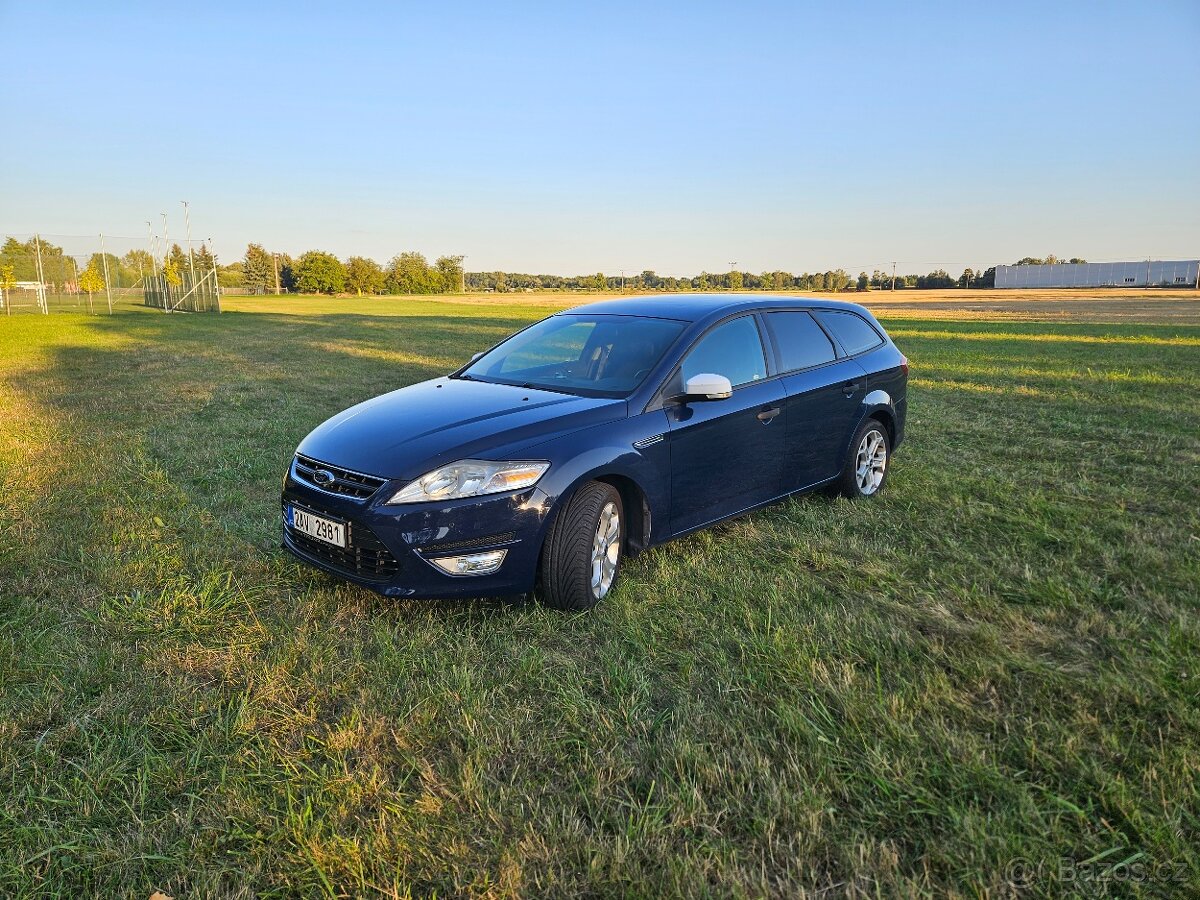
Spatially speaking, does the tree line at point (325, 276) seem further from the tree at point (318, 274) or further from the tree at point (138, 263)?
the tree at point (138, 263)

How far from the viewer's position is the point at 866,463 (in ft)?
18.2

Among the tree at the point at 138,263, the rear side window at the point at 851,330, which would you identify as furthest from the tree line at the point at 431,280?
the rear side window at the point at 851,330

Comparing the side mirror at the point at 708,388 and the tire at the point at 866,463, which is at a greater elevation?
the side mirror at the point at 708,388

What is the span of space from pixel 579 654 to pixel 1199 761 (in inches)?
84.6

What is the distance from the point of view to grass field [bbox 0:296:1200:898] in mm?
2021

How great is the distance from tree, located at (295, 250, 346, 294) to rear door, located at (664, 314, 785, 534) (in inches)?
4301

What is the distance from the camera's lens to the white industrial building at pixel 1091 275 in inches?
3664

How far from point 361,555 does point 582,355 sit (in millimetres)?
1865

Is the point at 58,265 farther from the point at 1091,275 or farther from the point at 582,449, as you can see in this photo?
the point at 1091,275

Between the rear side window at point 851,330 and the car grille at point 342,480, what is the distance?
3.44 m

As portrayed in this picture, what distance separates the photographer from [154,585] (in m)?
3.80

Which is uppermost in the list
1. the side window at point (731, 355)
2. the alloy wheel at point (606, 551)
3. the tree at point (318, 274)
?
the tree at point (318, 274)

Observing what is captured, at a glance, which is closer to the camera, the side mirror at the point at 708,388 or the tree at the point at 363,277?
the side mirror at the point at 708,388

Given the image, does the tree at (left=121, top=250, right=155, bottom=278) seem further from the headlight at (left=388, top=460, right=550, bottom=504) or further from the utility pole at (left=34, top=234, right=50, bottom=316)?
the headlight at (left=388, top=460, right=550, bottom=504)
